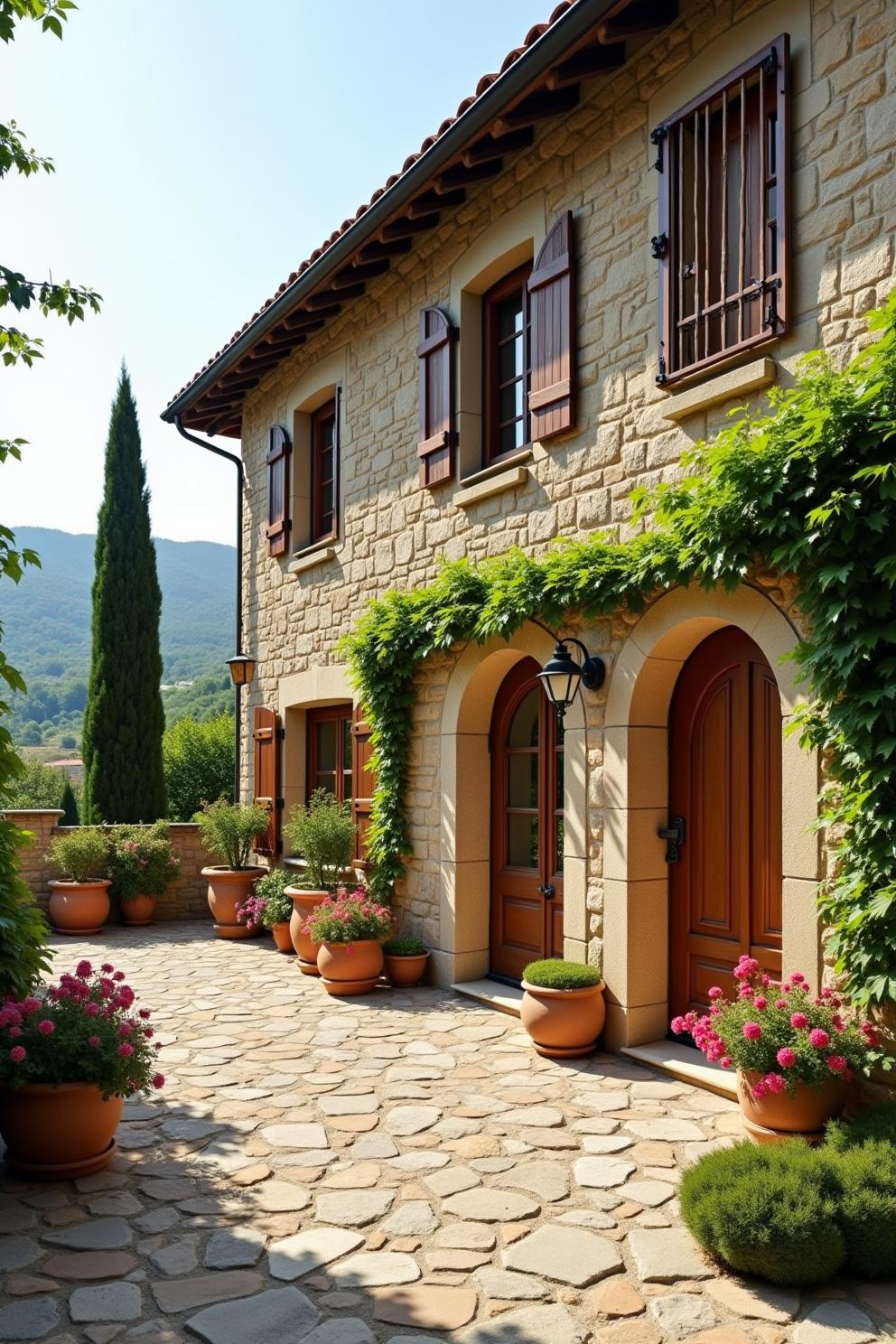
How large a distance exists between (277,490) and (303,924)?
186 inches

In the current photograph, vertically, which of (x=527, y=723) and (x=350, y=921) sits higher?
(x=527, y=723)

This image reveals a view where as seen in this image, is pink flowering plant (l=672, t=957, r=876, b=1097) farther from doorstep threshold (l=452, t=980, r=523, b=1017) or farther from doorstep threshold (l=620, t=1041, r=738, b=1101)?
doorstep threshold (l=452, t=980, r=523, b=1017)

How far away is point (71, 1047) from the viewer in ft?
13.1

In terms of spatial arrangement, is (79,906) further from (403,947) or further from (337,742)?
(403,947)

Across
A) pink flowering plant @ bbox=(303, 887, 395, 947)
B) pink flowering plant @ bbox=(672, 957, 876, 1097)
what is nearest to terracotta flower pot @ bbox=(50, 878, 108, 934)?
pink flowering plant @ bbox=(303, 887, 395, 947)

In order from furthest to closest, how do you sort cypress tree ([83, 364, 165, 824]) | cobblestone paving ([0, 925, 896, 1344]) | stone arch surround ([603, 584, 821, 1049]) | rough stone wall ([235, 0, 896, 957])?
1. cypress tree ([83, 364, 165, 824])
2. stone arch surround ([603, 584, 821, 1049])
3. rough stone wall ([235, 0, 896, 957])
4. cobblestone paving ([0, 925, 896, 1344])

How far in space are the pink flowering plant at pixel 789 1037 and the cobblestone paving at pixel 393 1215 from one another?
20.6 inches

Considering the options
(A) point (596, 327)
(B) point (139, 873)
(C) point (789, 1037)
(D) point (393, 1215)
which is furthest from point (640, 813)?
(B) point (139, 873)

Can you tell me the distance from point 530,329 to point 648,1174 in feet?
16.6

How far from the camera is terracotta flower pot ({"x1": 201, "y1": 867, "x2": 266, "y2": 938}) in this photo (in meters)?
10.0

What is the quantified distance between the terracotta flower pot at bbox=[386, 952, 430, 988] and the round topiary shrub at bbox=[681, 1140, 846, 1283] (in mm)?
4209

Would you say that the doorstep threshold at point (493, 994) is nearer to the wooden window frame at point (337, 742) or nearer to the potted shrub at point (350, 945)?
the potted shrub at point (350, 945)

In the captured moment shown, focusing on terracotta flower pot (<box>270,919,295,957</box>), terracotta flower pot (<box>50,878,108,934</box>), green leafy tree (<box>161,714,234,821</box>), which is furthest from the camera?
green leafy tree (<box>161,714,234,821</box>)

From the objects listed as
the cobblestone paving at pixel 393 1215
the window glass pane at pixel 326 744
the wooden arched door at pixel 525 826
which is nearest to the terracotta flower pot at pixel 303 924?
the wooden arched door at pixel 525 826
